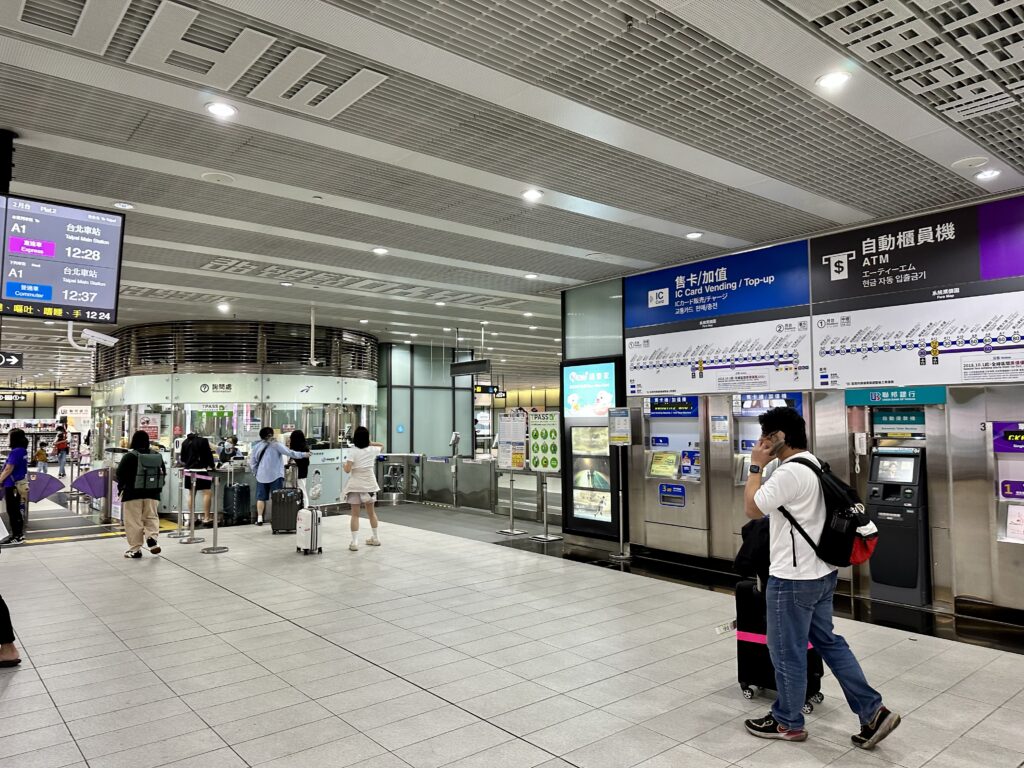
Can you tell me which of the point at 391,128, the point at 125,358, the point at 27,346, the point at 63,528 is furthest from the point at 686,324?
the point at 27,346

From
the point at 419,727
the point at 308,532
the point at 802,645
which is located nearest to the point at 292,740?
the point at 419,727

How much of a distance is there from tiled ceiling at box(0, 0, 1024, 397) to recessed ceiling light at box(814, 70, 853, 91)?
74 mm

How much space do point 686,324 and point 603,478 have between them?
2.21 m

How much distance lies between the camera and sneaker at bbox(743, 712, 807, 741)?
130 inches

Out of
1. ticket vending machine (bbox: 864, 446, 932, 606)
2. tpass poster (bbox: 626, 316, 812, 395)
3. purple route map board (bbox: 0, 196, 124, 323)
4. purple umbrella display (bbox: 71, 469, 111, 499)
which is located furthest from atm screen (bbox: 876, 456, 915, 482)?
purple umbrella display (bbox: 71, 469, 111, 499)

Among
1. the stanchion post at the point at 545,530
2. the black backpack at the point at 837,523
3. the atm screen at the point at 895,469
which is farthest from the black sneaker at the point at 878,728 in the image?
the stanchion post at the point at 545,530

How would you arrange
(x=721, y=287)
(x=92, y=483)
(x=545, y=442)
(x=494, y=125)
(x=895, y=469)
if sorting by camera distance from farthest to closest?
(x=92, y=483), (x=545, y=442), (x=721, y=287), (x=895, y=469), (x=494, y=125)

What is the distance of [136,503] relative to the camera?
7.86m

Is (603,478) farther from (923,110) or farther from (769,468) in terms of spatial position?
(923,110)

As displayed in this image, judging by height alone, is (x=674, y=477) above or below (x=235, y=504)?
above

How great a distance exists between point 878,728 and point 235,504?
9.84 m

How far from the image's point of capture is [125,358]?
13.6 m

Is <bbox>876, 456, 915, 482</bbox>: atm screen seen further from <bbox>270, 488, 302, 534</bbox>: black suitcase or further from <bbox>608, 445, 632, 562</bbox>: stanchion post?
<bbox>270, 488, 302, 534</bbox>: black suitcase

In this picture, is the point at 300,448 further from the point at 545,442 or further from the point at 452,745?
the point at 452,745
